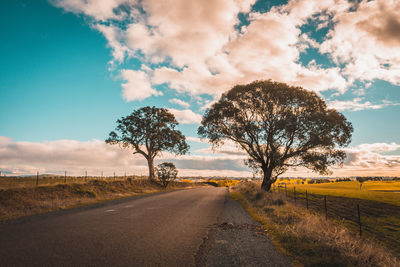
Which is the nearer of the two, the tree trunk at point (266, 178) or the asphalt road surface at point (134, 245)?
the asphalt road surface at point (134, 245)

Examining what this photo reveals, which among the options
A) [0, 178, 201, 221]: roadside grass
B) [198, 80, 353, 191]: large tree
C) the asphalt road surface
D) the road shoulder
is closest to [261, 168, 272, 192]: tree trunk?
[198, 80, 353, 191]: large tree

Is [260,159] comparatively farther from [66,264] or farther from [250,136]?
[66,264]

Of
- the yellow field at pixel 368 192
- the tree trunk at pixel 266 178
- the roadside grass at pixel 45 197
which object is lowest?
the yellow field at pixel 368 192

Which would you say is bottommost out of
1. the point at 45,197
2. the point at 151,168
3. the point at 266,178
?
the point at 45,197

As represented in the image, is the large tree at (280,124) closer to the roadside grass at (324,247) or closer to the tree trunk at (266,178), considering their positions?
the tree trunk at (266,178)

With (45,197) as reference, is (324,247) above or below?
above

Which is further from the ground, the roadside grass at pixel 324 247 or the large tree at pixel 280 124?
the large tree at pixel 280 124

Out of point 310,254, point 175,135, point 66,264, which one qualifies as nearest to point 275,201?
point 310,254

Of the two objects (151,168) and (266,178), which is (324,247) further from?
(151,168)

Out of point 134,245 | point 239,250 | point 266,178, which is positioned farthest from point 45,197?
point 266,178

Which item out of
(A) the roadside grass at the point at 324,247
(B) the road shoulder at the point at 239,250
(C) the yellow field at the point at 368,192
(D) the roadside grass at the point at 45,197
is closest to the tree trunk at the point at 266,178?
(C) the yellow field at the point at 368,192

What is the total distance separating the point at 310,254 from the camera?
20.7ft

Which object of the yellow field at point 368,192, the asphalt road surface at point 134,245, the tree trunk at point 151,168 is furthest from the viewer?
the tree trunk at point 151,168

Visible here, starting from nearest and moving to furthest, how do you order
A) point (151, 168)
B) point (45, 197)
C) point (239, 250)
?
point (239, 250) < point (45, 197) < point (151, 168)
